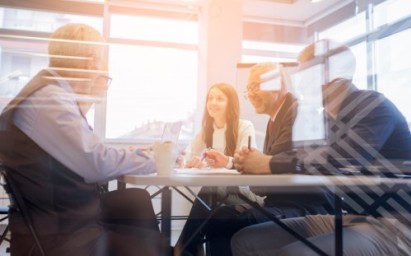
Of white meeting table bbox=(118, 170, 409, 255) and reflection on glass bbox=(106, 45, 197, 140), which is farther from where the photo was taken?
reflection on glass bbox=(106, 45, 197, 140)

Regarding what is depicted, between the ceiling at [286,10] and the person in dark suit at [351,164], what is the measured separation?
1711mm

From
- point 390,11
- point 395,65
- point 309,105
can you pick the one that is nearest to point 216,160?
point 309,105

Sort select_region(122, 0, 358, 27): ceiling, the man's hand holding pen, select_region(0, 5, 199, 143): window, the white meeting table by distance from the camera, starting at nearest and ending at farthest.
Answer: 1. the white meeting table
2. the man's hand holding pen
3. select_region(122, 0, 358, 27): ceiling
4. select_region(0, 5, 199, 143): window

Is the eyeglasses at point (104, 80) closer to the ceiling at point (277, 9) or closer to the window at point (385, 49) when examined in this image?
the window at point (385, 49)

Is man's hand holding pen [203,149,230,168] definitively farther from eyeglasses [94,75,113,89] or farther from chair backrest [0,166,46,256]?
chair backrest [0,166,46,256]

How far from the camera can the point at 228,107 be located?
2428 mm

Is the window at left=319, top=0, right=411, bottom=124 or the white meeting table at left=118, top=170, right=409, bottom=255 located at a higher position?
the window at left=319, top=0, right=411, bottom=124

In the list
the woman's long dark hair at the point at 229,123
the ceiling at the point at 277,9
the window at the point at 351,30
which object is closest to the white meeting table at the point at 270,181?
the window at the point at 351,30

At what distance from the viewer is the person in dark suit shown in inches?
37.8

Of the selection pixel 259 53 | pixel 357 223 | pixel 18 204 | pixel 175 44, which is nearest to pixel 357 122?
pixel 357 223

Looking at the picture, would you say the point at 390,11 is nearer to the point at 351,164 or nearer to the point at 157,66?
the point at 351,164

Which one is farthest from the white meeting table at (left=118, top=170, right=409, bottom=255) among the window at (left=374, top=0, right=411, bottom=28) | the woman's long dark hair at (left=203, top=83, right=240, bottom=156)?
the woman's long dark hair at (left=203, top=83, right=240, bottom=156)

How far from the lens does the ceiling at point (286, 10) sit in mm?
3044

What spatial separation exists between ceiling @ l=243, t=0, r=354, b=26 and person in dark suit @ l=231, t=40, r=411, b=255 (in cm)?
171
